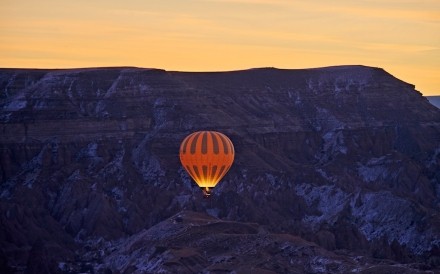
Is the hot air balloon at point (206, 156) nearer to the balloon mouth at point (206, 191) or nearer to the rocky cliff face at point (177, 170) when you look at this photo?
the balloon mouth at point (206, 191)

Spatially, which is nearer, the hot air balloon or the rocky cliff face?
the rocky cliff face

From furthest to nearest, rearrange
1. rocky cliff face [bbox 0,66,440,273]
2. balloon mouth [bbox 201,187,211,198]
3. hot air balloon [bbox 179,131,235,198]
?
→ 1. balloon mouth [bbox 201,187,211,198]
2. hot air balloon [bbox 179,131,235,198]
3. rocky cliff face [bbox 0,66,440,273]

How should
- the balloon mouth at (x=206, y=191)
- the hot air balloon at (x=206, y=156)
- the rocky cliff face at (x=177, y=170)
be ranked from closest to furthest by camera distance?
1. the rocky cliff face at (x=177, y=170)
2. the hot air balloon at (x=206, y=156)
3. the balloon mouth at (x=206, y=191)

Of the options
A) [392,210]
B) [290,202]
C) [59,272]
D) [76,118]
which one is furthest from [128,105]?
[59,272]

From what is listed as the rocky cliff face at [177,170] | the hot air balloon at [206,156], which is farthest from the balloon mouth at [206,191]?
the rocky cliff face at [177,170]

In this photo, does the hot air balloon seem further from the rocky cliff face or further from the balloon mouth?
the rocky cliff face

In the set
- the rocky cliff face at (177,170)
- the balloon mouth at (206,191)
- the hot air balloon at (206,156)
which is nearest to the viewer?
the rocky cliff face at (177,170)

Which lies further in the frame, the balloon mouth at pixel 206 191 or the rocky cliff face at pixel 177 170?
the balloon mouth at pixel 206 191

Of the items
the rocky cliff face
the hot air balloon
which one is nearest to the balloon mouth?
the hot air balloon
